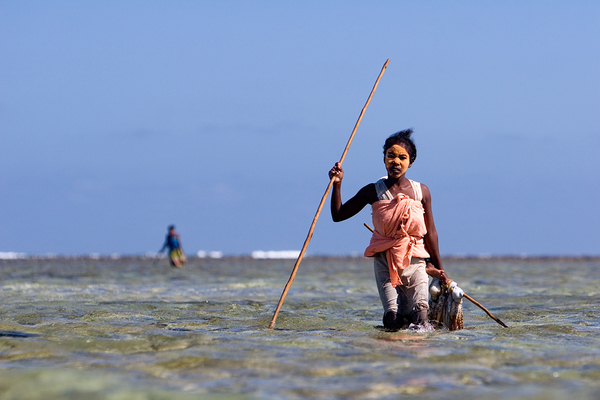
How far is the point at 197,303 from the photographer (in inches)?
428

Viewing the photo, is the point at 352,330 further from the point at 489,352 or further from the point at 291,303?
the point at 291,303

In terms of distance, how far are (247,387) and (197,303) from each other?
274 inches

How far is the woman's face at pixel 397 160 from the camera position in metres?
6.24

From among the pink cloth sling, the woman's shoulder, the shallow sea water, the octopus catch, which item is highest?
the woman's shoulder

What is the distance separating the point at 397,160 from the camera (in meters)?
6.23

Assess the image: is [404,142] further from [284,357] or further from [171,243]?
[171,243]

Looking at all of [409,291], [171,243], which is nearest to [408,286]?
[409,291]

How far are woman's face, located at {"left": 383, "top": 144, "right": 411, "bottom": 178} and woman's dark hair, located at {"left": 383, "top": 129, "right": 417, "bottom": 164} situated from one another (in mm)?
49

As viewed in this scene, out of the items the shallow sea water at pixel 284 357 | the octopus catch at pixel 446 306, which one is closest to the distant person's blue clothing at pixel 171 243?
the shallow sea water at pixel 284 357

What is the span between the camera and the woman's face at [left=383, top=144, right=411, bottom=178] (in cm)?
624

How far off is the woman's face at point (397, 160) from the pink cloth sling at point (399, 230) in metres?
0.21

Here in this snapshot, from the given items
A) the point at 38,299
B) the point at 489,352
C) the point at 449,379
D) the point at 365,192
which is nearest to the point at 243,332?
the point at 365,192

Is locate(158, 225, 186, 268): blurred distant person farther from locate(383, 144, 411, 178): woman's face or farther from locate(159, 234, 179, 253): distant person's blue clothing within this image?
A: locate(383, 144, 411, 178): woman's face

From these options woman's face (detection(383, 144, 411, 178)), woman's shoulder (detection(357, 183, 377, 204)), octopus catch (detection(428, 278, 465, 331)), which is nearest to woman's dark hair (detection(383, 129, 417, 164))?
woman's face (detection(383, 144, 411, 178))
